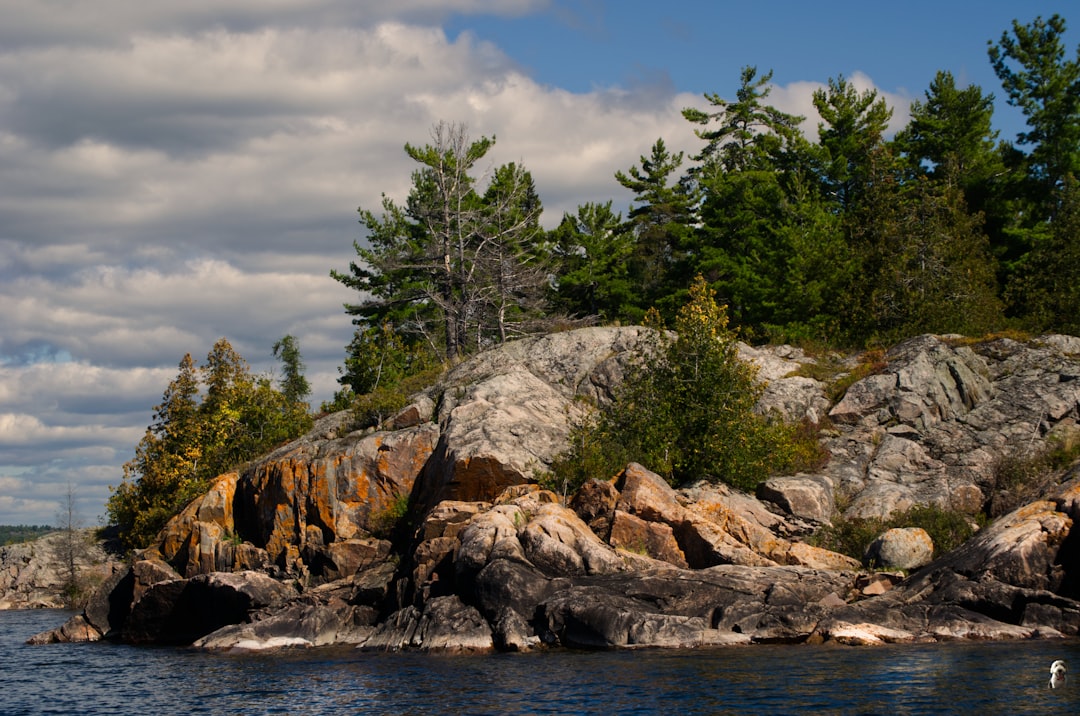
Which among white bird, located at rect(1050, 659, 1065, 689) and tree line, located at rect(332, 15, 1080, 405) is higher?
tree line, located at rect(332, 15, 1080, 405)

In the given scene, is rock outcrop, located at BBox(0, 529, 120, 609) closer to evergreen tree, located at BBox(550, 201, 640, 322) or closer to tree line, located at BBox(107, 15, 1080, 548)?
tree line, located at BBox(107, 15, 1080, 548)

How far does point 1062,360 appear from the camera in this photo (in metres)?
43.2

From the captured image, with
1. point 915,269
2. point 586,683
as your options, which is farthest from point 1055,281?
point 586,683

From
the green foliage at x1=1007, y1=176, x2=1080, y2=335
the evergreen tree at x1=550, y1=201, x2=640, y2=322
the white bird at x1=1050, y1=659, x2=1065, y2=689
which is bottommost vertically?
the white bird at x1=1050, y1=659, x2=1065, y2=689

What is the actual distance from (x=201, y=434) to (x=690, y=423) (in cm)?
3058

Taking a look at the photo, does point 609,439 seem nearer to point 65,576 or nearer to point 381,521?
point 381,521

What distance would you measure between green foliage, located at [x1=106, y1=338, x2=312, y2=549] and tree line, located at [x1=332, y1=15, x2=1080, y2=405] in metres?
5.24

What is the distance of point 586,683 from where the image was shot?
78.3 feet

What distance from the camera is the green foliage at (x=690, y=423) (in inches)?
1523

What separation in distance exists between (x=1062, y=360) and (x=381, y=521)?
28261 millimetres

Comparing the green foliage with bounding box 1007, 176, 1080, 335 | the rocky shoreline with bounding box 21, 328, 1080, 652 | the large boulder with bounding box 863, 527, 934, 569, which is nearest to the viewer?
the rocky shoreline with bounding box 21, 328, 1080, 652

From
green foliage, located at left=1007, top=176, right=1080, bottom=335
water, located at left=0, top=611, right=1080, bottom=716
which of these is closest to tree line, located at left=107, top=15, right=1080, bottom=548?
green foliage, located at left=1007, top=176, right=1080, bottom=335

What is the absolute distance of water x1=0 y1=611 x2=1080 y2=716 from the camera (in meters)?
21.1

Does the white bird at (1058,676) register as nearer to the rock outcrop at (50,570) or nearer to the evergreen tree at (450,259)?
the evergreen tree at (450,259)
